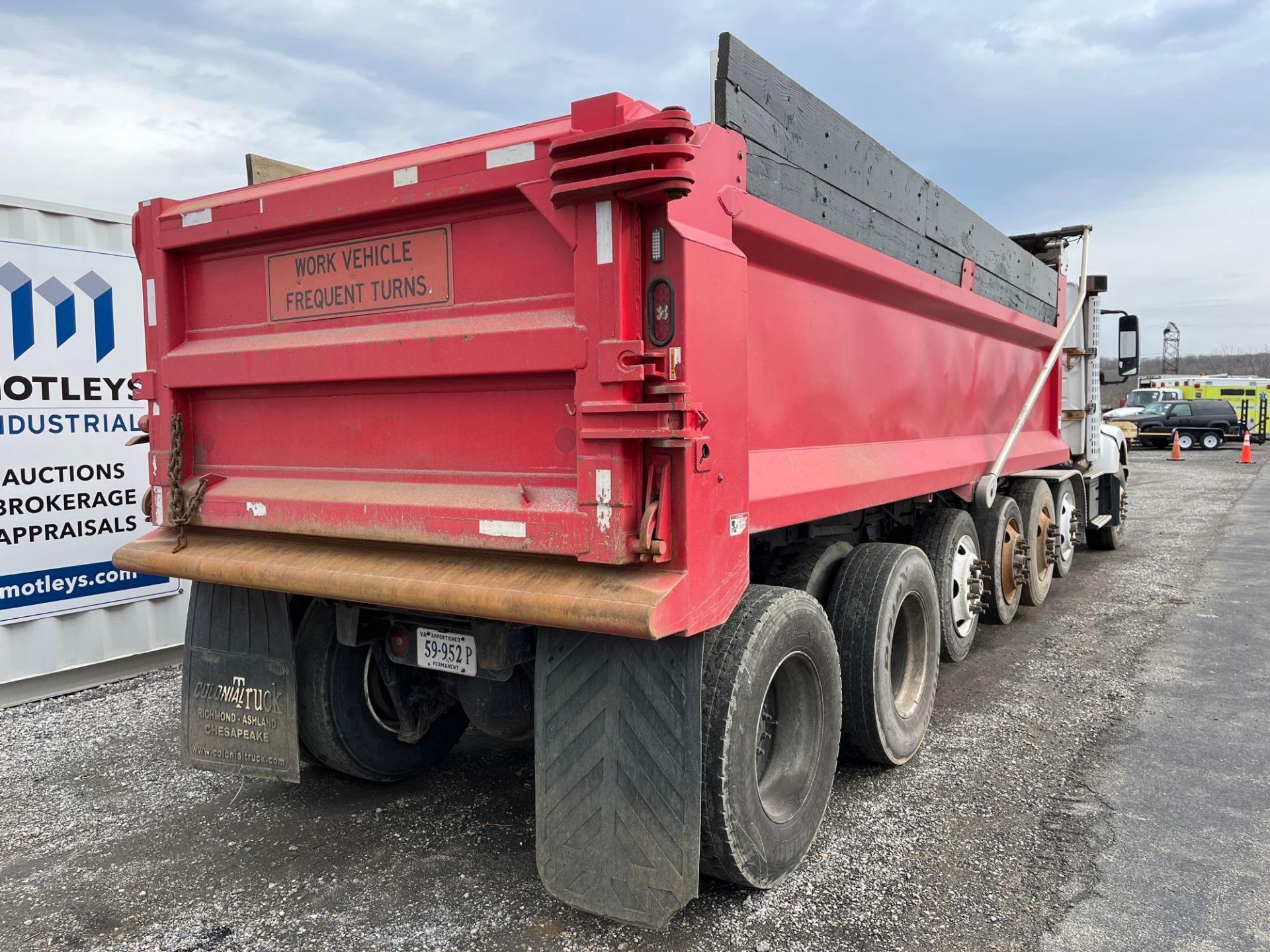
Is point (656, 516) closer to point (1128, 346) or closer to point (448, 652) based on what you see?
point (448, 652)

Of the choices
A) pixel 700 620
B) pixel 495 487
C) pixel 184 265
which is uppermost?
pixel 184 265

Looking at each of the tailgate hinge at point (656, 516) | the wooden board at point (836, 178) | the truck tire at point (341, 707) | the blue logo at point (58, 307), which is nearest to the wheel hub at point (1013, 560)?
the wooden board at point (836, 178)

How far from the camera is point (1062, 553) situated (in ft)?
27.7

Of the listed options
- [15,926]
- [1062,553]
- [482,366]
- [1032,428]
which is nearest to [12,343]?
[15,926]

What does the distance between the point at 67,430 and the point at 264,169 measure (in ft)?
8.55

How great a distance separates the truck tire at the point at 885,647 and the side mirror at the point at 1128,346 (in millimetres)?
6090

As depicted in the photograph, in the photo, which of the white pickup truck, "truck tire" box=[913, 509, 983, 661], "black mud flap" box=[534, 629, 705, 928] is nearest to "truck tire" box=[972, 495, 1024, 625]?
"truck tire" box=[913, 509, 983, 661]

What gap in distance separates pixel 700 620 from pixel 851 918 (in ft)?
3.99

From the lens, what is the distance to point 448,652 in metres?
3.30

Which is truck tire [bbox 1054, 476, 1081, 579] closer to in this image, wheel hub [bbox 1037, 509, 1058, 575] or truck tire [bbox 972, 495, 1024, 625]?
wheel hub [bbox 1037, 509, 1058, 575]

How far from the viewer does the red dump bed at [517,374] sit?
2535 millimetres

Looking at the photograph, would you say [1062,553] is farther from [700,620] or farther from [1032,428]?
[700,620]

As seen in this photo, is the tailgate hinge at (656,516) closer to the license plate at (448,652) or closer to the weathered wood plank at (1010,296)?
the license plate at (448,652)

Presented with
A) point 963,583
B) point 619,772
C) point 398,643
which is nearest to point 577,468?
point 619,772
